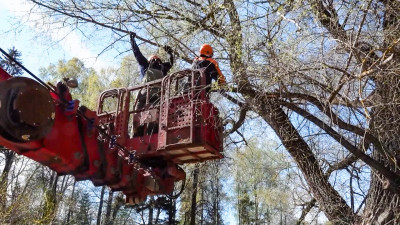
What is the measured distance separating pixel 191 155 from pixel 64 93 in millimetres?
2044

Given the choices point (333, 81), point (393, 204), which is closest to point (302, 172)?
point (393, 204)

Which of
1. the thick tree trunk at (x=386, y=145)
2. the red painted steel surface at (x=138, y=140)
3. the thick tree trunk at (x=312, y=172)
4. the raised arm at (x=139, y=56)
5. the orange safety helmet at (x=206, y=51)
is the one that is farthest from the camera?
the thick tree trunk at (x=312, y=172)

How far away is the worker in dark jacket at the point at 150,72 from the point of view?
626 centimetres

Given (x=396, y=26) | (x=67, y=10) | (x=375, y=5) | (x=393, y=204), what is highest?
(x=67, y=10)

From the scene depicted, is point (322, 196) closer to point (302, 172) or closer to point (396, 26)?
point (302, 172)

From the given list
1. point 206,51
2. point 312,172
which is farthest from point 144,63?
point 312,172

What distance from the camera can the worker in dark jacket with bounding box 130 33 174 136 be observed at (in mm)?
6262

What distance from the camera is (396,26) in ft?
18.1

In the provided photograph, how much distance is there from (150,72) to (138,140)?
1456 mm

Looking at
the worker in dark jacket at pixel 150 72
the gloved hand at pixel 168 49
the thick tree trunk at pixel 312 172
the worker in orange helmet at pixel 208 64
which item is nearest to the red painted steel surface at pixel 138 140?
the worker in dark jacket at pixel 150 72

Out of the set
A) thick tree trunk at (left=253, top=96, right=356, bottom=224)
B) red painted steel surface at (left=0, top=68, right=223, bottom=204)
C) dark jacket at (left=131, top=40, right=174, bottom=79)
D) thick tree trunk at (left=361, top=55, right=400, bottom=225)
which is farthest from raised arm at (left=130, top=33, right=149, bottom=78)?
thick tree trunk at (left=361, top=55, right=400, bottom=225)

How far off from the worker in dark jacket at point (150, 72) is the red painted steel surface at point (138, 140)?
0.03 meters

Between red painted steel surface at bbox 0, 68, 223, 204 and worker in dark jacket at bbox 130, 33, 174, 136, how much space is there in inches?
1.3

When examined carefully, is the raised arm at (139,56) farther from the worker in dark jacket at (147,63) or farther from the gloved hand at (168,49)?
the gloved hand at (168,49)
